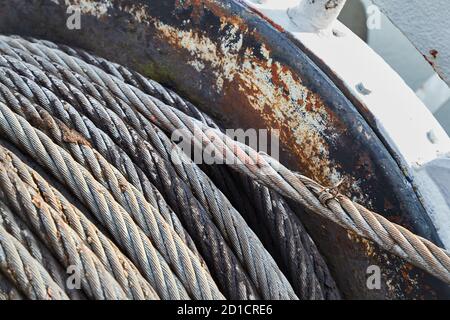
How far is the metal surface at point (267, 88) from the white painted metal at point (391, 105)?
1.4 inches

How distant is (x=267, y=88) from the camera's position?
1.71 metres

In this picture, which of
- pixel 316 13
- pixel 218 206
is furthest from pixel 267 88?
pixel 218 206

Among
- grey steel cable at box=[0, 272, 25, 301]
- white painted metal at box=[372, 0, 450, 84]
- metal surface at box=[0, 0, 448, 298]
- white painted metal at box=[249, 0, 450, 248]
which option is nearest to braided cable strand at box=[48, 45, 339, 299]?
metal surface at box=[0, 0, 448, 298]

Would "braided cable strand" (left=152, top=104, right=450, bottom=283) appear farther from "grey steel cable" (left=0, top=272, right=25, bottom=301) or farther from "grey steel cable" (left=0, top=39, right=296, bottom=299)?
"grey steel cable" (left=0, top=272, right=25, bottom=301)

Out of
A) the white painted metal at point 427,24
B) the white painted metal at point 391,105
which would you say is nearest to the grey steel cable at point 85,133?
the white painted metal at point 391,105

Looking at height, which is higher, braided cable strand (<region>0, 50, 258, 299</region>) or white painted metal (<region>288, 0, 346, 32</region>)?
white painted metal (<region>288, 0, 346, 32</region>)

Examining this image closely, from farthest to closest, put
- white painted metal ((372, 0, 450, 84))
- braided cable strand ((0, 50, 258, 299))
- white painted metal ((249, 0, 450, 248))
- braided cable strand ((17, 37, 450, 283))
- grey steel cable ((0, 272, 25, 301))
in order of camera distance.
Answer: white painted metal ((372, 0, 450, 84)), white painted metal ((249, 0, 450, 248)), braided cable strand ((0, 50, 258, 299)), braided cable strand ((17, 37, 450, 283)), grey steel cable ((0, 272, 25, 301))

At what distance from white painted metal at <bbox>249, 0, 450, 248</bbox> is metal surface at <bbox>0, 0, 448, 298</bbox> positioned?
0.04m

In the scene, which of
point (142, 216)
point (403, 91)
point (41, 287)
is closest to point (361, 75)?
point (403, 91)

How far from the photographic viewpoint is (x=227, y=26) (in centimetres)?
174

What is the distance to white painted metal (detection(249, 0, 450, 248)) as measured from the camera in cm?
154

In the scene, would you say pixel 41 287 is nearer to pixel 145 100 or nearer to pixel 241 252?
pixel 241 252

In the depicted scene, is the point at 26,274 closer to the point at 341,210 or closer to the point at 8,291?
the point at 8,291
